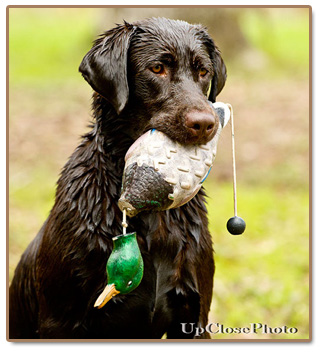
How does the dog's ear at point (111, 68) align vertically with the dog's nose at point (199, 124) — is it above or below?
above

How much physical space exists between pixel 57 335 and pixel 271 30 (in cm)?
537

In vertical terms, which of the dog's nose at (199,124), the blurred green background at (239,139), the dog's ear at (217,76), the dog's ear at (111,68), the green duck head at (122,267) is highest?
the blurred green background at (239,139)

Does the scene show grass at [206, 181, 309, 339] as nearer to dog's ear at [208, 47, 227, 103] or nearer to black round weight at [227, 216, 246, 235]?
black round weight at [227, 216, 246, 235]

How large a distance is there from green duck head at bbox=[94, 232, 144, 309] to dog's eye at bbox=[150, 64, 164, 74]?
31.2 inches

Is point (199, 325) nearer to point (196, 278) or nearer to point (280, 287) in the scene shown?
point (196, 278)

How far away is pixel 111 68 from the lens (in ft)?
9.63

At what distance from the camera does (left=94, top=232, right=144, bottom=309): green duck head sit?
8.63ft

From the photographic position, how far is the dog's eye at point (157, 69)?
2.96m

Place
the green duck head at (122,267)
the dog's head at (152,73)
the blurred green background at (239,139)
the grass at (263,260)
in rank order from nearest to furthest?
the green duck head at (122,267)
the dog's head at (152,73)
the grass at (263,260)
the blurred green background at (239,139)

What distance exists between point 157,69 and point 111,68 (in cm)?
22

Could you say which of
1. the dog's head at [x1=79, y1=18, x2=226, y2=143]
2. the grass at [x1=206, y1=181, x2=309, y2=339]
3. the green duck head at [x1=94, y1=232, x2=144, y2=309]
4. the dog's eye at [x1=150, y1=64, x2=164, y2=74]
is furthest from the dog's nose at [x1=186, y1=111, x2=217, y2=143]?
the grass at [x1=206, y1=181, x2=309, y2=339]

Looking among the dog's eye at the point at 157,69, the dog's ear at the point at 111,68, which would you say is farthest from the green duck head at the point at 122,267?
the dog's eye at the point at 157,69

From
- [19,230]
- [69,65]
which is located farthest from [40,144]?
[19,230]

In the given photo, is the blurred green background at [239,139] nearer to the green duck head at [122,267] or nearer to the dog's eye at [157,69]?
the dog's eye at [157,69]
